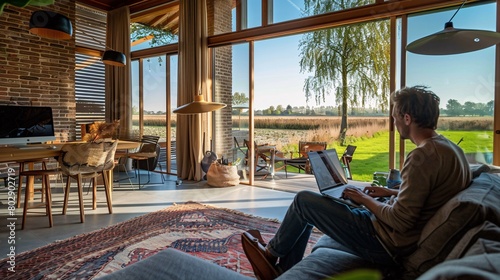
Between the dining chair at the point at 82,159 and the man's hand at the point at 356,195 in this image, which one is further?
the dining chair at the point at 82,159

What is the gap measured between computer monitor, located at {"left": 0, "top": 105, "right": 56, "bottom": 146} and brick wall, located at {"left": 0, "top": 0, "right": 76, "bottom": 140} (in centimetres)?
177

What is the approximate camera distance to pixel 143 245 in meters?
2.63

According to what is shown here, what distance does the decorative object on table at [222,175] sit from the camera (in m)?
5.00

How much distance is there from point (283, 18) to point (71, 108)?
4.21 meters

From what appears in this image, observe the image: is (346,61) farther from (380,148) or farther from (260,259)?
(260,259)

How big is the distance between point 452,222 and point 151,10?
6.65m

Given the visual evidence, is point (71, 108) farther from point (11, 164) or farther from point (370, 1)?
point (370, 1)

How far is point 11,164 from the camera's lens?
16.7ft

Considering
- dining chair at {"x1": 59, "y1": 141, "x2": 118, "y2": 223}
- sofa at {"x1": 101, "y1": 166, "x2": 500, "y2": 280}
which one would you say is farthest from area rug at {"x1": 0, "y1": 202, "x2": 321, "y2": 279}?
sofa at {"x1": 101, "y1": 166, "x2": 500, "y2": 280}

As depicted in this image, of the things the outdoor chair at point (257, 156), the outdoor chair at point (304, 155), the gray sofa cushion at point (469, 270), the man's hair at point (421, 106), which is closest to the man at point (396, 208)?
the man's hair at point (421, 106)

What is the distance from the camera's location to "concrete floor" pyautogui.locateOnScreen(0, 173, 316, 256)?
2.96 m

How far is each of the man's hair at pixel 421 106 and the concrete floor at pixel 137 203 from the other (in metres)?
2.18

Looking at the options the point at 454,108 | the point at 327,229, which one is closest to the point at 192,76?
the point at 454,108

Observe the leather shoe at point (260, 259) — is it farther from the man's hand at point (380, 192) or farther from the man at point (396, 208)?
the man's hand at point (380, 192)
